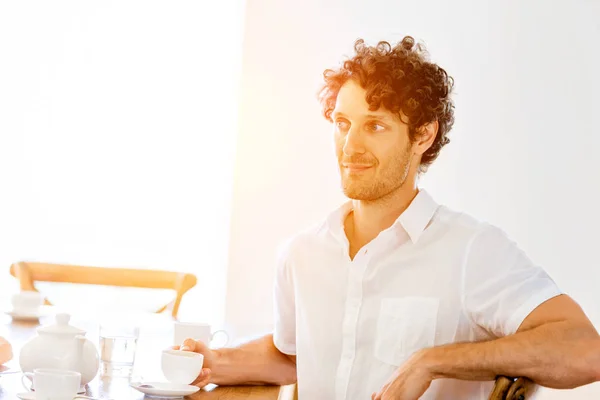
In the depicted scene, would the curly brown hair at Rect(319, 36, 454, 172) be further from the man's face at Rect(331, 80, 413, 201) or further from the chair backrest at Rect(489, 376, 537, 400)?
the chair backrest at Rect(489, 376, 537, 400)

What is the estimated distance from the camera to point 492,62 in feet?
13.3

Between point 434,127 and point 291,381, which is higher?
point 434,127

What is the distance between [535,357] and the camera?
146 cm

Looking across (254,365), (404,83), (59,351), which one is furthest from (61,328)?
(404,83)

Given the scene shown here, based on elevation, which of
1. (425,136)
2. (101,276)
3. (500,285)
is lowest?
(101,276)

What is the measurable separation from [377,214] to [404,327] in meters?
0.27

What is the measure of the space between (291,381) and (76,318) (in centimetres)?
87

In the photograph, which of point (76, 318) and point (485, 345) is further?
point (76, 318)

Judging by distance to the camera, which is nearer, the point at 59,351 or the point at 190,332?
the point at 59,351

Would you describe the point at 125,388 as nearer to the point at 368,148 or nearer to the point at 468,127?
the point at 368,148

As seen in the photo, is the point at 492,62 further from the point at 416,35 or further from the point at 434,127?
the point at 434,127

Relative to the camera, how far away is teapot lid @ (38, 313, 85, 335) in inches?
55.2

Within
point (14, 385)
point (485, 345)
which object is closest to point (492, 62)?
point (485, 345)

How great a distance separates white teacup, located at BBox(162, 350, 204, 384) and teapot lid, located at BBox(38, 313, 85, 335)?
6.3 inches
